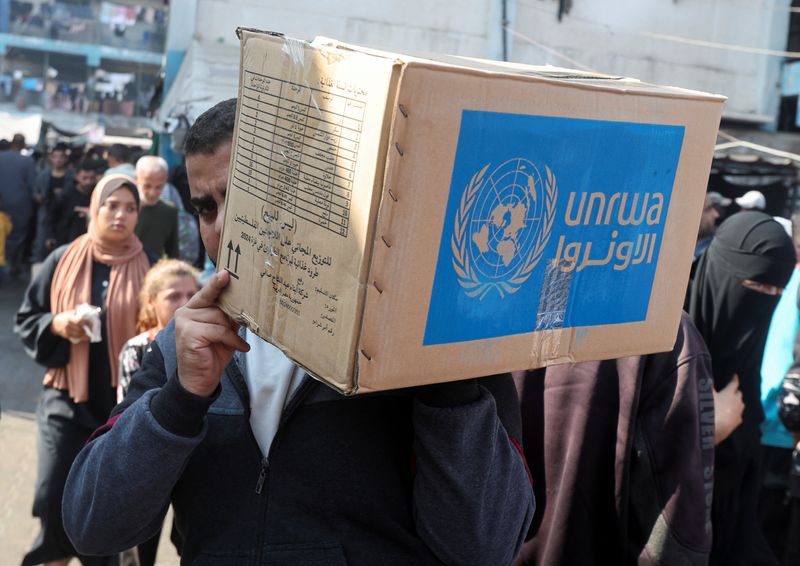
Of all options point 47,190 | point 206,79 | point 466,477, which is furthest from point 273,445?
point 47,190

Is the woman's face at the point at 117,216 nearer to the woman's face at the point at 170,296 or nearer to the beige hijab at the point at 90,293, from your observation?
the beige hijab at the point at 90,293

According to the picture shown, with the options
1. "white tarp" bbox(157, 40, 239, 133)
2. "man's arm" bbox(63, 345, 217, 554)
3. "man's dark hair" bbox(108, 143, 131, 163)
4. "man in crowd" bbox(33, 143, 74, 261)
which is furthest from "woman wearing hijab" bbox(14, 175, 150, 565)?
"man in crowd" bbox(33, 143, 74, 261)

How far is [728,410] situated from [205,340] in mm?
2745

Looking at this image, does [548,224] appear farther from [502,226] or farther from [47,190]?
[47,190]

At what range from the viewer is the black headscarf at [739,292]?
4039 mm

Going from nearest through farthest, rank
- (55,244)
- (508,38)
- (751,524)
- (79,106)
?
(751,524)
(55,244)
(508,38)
(79,106)

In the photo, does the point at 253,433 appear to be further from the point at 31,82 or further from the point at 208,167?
the point at 31,82

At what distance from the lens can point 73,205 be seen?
11711 mm

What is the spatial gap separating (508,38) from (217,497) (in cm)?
1459

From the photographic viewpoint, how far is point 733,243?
411 centimetres

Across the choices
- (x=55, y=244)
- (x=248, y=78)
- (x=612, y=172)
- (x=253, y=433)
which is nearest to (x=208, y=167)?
(x=248, y=78)

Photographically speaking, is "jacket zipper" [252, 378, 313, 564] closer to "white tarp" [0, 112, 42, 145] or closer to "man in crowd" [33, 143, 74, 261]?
"man in crowd" [33, 143, 74, 261]

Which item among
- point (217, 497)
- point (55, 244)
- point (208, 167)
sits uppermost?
point (208, 167)

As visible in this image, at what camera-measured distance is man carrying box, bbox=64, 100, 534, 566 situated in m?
1.72
